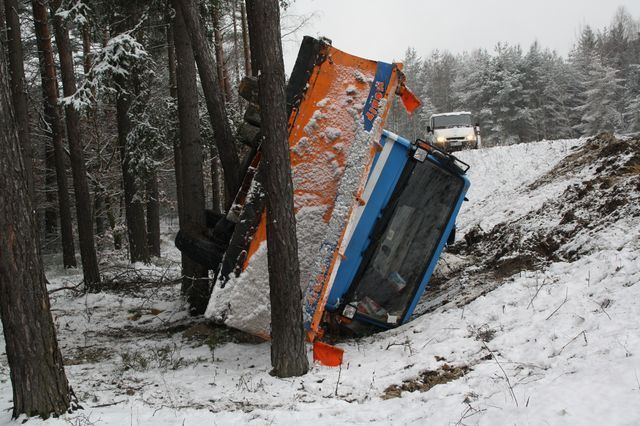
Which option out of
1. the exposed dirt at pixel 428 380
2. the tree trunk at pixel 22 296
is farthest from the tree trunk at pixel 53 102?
the exposed dirt at pixel 428 380

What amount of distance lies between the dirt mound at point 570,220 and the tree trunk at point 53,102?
10708 mm

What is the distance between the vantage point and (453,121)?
2630 centimetres

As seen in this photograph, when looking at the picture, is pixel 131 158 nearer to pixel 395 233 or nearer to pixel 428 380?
pixel 395 233

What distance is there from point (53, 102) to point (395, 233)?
36.2 feet

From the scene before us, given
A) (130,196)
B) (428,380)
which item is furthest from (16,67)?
(428,380)

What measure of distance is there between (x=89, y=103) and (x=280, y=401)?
8.30 meters

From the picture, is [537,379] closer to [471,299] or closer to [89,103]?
[471,299]

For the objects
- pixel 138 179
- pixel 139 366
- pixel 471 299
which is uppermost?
pixel 138 179

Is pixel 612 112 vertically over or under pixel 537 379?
over

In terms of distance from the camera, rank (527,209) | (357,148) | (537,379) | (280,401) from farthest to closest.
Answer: (527,209), (357,148), (280,401), (537,379)

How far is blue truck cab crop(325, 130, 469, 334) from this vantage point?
19.4ft

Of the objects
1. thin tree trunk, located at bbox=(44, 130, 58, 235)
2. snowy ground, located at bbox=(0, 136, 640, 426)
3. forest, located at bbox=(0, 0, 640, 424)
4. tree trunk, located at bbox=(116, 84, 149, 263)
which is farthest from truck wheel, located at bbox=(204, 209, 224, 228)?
thin tree trunk, located at bbox=(44, 130, 58, 235)

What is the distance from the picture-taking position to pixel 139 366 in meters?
5.96

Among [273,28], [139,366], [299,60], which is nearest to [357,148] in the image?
[299,60]
